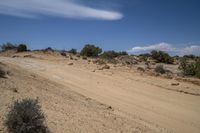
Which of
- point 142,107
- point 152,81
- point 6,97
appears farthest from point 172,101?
point 6,97

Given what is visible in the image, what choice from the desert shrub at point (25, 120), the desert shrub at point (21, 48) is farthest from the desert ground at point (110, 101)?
the desert shrub at point (21, 48)

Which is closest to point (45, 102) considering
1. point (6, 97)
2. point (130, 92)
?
point (6, 97)

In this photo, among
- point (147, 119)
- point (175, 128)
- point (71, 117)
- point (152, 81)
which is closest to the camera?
point (71, 117)

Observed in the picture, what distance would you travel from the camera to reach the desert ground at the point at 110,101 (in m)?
9.29

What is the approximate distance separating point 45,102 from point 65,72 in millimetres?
13297

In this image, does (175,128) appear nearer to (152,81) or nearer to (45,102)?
(45,102)

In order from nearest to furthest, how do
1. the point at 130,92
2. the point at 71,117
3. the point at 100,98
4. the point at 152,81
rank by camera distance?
the point at 71,117 → the point at 100,98 → the point at 130,92 → the point at 152,81

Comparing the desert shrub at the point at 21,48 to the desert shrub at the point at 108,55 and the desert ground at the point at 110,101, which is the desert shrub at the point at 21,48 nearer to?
the desert shrub at the point at 108,55

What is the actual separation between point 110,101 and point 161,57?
103 ft

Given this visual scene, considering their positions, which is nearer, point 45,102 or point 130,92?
point 45,102

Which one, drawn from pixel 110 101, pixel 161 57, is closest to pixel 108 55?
pixel 161 57

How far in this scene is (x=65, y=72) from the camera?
77.5ft

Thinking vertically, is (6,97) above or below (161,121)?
above

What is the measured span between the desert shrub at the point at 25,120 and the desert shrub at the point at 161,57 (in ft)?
124
